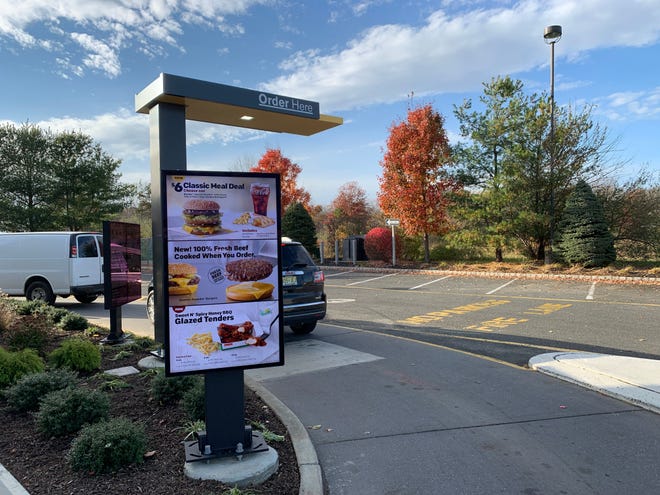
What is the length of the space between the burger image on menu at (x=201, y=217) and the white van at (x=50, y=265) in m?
11.1

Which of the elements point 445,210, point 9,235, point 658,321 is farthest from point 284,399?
point 445,210

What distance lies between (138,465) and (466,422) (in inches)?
114

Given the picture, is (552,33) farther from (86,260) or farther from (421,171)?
(86,260)

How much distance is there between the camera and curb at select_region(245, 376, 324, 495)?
10.9 ft

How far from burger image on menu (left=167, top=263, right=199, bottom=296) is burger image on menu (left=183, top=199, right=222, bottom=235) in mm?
256

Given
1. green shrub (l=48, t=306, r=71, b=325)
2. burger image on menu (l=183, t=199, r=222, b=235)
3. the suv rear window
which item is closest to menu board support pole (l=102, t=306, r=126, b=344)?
green shrub (l=48, t=306, r=71, b=325)

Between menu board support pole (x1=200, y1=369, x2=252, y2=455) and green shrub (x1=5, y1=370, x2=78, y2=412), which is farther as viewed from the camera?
green shrub (x1=5, y1=370, x2=78, y2=412)

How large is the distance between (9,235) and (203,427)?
41.2 ft

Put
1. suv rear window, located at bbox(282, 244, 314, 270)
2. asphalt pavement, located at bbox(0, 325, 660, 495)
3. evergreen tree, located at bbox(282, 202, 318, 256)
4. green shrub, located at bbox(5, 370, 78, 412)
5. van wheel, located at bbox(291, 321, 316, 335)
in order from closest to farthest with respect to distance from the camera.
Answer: asphalt pavement, located at bbox(0, 325, 660, 495), green shrub, located at bbox(5, 370, 78, 412), suv rear window, located at bbox(282, 244, 314, 270), van wheel, located at bbox(291, 321, 316, 335), evergreen tree, located at bbox(282, 202, 318, 256)

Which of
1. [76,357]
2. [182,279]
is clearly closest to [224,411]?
[182,279]

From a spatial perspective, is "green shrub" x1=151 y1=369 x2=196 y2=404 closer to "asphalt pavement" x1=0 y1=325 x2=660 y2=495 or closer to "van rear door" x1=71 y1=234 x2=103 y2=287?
"asphalt pavement" x1=0 y1=325 x2=660 y2=495

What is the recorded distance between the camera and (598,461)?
3.71 meters

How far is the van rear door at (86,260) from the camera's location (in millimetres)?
12773

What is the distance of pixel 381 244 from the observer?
24328mm
